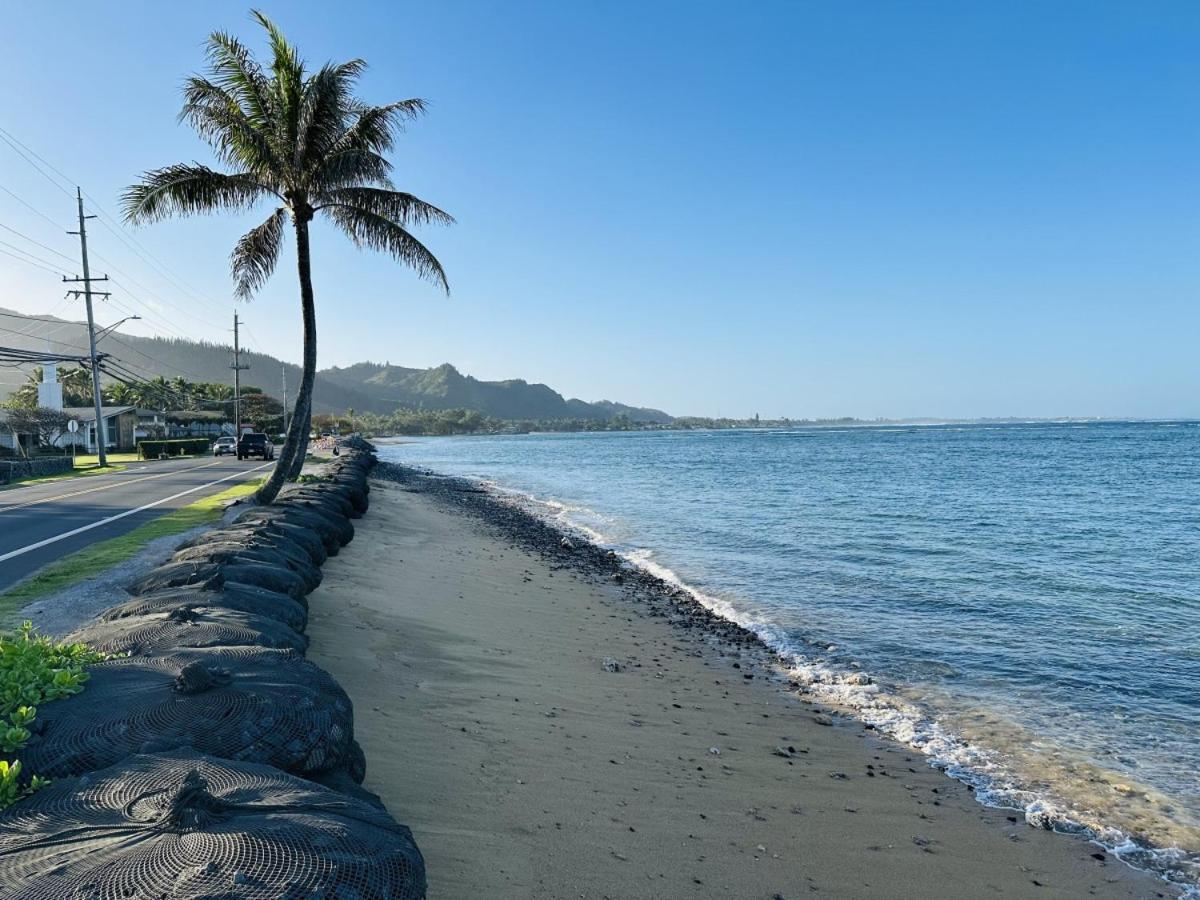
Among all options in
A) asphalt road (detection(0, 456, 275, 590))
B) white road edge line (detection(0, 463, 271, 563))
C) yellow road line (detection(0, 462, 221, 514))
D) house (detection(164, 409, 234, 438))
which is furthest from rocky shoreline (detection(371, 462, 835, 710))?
house (detection(164, 409, 234, 438))

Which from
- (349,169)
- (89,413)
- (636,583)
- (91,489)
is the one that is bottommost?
(636,583)

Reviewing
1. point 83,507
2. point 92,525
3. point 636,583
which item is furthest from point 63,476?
point 636,583

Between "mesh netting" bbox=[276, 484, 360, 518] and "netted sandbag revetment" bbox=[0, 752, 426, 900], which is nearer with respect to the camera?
"netted sandbag revetment" bbox=[0, 752, 426, 900]

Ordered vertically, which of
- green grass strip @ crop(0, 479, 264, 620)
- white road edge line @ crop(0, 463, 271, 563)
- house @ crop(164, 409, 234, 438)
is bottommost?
white road edge line @ crop(0, 463, 271, 563)

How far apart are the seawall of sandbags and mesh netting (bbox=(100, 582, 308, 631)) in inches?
1.2

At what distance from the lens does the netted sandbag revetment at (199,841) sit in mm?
2326

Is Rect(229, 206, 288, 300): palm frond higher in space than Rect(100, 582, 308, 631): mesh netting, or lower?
higher

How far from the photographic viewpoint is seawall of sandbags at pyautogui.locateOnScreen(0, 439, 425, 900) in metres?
2.40

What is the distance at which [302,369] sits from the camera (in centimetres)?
1767

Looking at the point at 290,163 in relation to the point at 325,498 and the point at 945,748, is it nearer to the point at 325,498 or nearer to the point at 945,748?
the point at 325,498

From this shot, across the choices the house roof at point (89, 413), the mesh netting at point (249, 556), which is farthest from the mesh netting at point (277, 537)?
the house roof at point (89, 413)

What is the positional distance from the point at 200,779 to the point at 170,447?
55373mm

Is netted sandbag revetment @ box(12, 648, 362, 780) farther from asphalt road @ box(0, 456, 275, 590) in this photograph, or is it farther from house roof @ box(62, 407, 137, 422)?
house roof @ box(62, 407, 137, 422)

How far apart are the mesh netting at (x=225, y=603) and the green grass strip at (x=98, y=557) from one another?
3.59 meters
